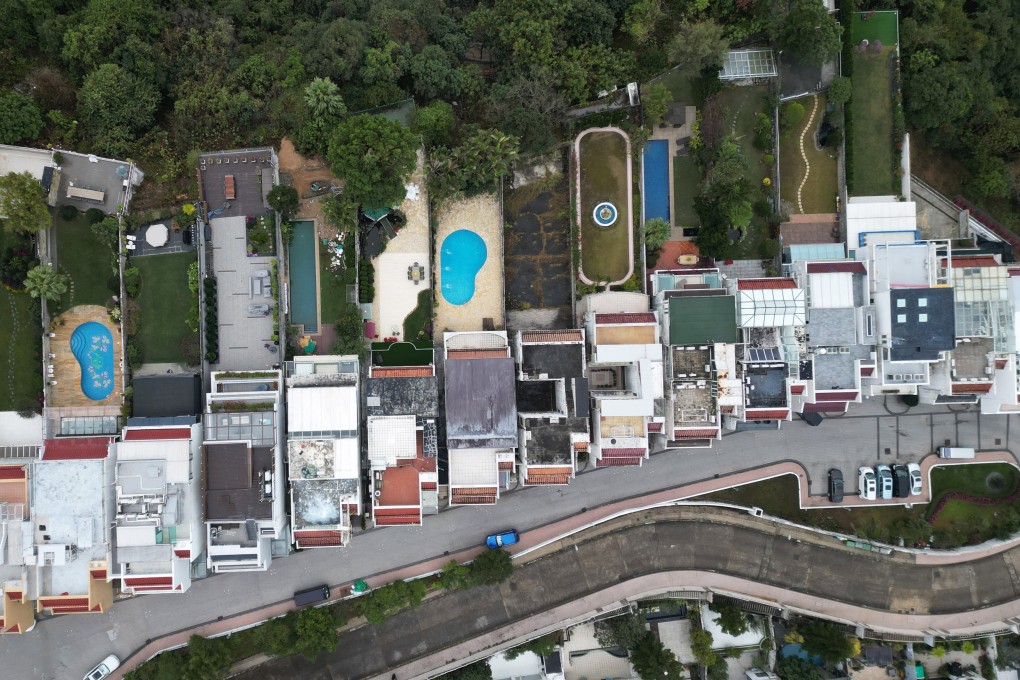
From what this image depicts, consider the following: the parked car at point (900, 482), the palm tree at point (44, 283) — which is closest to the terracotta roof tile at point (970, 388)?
the parked car at point (900, 482)

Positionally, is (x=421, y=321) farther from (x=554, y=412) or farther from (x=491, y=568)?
(x=491, y=568)

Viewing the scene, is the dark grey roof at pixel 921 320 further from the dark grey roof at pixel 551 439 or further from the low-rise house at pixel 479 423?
the low-rise house at pixel 479 423

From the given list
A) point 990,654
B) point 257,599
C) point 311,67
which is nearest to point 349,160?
point 311,67

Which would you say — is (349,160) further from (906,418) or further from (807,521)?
(906,418)

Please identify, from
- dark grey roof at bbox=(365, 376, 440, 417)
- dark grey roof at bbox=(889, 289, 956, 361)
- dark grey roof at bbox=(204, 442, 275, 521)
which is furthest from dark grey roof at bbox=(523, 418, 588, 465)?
dark grey roof at bbox=(889, 289, 956, 361)

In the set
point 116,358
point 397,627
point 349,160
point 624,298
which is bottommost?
point 397,627

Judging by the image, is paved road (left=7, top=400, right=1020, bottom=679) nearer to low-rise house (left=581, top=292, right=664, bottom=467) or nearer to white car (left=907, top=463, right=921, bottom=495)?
white car (left=907, top=463, right=921, bottom=495)

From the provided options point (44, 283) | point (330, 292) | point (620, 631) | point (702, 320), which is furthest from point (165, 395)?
point (620, 631)
